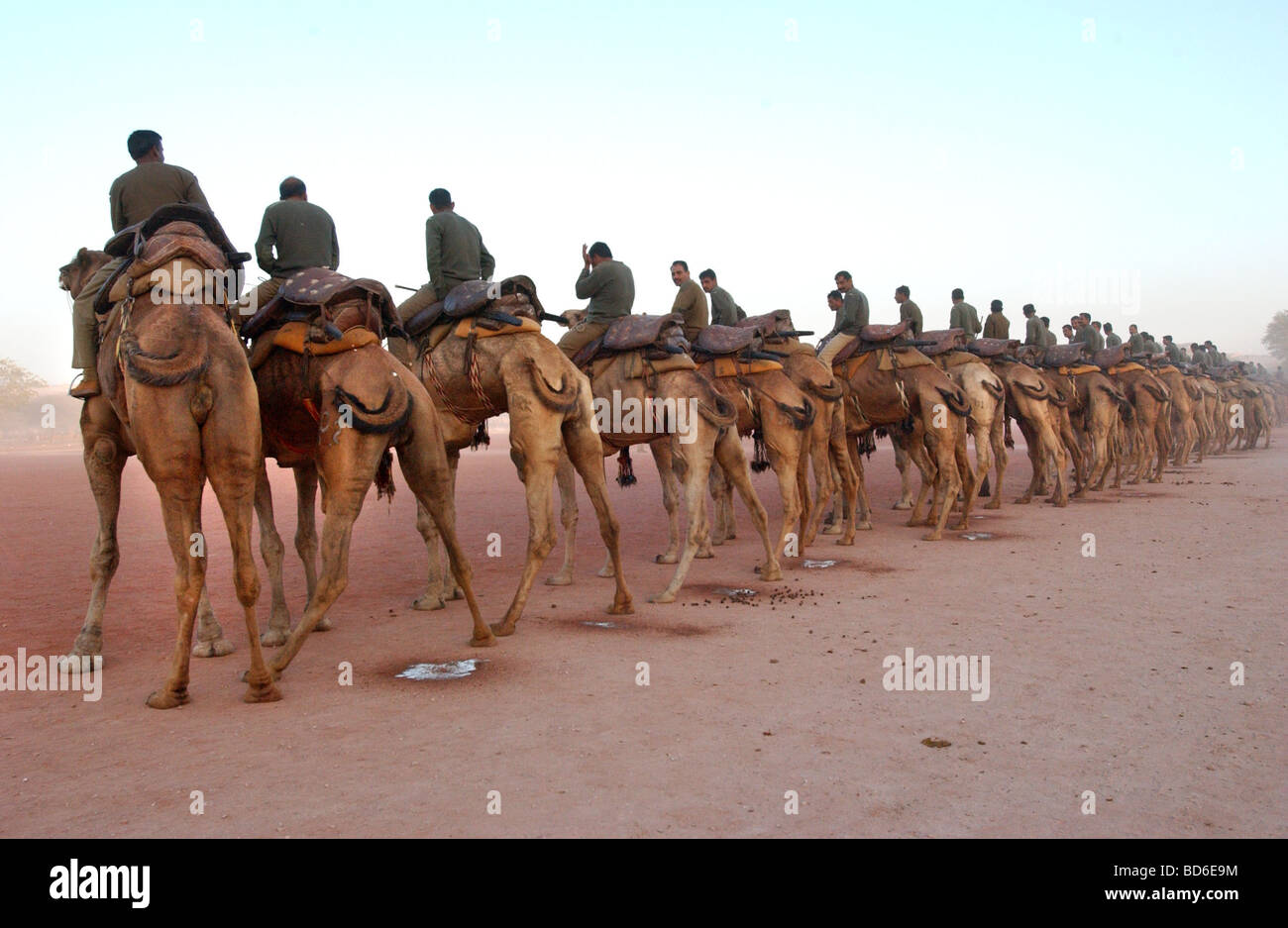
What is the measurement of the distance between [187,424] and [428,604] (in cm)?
378

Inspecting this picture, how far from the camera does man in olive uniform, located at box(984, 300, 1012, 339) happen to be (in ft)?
64.9

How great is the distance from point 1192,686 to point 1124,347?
17089 millimetres

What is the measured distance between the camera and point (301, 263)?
736 centimetres

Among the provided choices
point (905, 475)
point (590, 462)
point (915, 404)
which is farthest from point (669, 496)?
point (905, 475)

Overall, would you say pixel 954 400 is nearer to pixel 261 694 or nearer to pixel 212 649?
pixel 212 649

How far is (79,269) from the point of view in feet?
23.2

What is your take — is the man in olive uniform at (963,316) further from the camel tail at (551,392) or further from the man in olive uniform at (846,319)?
the camel tail at (551,392)

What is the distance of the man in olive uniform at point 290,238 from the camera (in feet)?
24.0

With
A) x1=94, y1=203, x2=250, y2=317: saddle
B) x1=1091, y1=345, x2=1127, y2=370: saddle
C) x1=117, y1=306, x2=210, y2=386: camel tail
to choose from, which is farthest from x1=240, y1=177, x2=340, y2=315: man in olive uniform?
x1=1091, y1=345, x2=1127, y2=370: saddle

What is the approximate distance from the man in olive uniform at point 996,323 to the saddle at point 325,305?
15923mm

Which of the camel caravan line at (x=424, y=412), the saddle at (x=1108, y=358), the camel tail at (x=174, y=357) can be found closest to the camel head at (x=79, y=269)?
the camel caravan line at (x=424, y=412)

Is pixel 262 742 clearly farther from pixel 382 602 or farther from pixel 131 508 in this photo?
pixel 131 508

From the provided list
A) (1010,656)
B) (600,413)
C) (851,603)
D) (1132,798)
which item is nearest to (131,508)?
(600,413)

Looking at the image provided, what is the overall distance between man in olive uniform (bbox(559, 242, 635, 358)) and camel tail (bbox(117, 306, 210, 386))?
15.2ft
